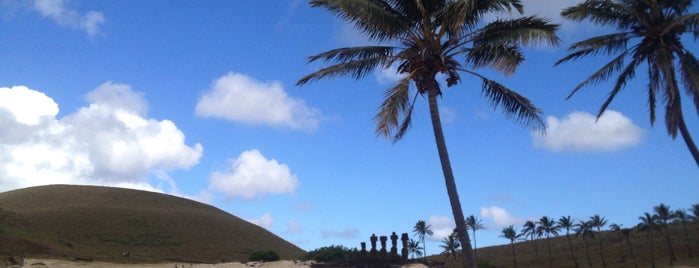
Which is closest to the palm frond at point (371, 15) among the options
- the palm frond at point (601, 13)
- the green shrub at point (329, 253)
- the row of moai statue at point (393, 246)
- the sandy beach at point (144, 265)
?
the palm frond at point (601, 13)

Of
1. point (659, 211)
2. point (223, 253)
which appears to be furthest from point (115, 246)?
point (659, 211)

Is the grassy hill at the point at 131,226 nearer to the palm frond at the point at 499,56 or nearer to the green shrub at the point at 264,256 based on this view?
the green shrub at the point at 264,256

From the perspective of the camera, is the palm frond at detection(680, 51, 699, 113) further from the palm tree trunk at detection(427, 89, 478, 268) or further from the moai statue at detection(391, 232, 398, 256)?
the moai statue at detection(391, 232, 398, 256)

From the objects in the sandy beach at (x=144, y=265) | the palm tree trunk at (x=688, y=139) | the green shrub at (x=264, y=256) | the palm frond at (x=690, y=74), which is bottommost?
the sandy beach at (x=144, y=265)

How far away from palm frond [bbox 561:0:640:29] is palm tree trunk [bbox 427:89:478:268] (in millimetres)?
10486

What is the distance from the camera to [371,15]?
15.4 m

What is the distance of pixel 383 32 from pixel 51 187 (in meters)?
136

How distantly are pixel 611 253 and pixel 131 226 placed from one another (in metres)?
77.2

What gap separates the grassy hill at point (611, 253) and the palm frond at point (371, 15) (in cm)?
5983

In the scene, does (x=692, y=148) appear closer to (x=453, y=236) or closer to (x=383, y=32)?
(x=383, y=32)

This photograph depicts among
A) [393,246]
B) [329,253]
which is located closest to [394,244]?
[393,246]

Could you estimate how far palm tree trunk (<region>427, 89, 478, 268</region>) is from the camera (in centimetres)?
1360

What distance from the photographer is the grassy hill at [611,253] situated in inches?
3100

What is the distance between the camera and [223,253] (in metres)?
92.9
